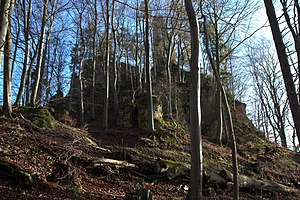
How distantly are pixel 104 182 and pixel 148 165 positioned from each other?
1.67 metres

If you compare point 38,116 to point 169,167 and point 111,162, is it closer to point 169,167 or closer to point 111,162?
point 111,162

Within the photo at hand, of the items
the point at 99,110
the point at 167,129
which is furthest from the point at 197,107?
the point at 99,110

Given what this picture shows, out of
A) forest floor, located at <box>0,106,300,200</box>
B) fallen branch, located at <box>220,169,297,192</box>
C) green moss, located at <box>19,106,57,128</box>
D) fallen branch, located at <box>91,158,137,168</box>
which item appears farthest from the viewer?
green moss, located at <box>19,106,57,128</box>

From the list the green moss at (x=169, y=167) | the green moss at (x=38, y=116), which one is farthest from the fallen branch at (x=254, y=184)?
the green moss at (x=38, y=116)

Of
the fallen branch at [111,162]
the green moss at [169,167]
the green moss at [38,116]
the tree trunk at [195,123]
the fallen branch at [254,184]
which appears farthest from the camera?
the green moss at [38,116]

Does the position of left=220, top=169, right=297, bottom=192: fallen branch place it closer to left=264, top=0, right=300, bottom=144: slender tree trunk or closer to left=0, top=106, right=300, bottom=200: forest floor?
left=0, top=106, right=300, bottom=200: forest floor

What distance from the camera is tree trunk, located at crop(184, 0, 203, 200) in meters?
5.79

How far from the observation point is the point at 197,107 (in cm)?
634

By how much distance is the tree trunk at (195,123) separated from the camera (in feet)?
19.0

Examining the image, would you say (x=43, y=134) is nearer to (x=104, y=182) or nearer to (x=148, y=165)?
(x=104, y=182)

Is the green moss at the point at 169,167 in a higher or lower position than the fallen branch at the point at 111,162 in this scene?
lower

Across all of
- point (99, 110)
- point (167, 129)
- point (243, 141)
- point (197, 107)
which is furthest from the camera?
point (99, 110)

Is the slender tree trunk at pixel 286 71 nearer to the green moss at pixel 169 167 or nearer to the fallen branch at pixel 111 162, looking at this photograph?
the green moss at pixel 169 167

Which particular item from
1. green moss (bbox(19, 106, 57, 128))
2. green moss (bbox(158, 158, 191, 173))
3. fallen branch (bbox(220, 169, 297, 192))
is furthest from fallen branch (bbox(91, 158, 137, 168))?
fallen branch (bbox(220, 169, 297, 192))
